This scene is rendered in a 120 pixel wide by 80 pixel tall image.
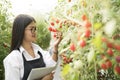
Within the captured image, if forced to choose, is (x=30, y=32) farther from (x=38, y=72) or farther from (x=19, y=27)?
(x=38, y=72)

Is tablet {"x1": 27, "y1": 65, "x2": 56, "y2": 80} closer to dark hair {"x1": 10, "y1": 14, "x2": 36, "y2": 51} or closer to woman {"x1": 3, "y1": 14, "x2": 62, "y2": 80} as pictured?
woman {"x1": 3, "y1": 14, "x2": 62, "y2": 80}

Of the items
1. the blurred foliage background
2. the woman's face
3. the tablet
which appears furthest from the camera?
the blurred foliage background

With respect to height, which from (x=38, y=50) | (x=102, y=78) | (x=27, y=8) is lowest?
(x=102, y=78)

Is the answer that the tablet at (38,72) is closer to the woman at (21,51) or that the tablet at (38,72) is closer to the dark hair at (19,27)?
the woman at (21,51)

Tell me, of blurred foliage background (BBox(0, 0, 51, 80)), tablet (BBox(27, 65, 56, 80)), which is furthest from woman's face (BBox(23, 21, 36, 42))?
blurred foliage background (BBox(0, 0, 51, 80))

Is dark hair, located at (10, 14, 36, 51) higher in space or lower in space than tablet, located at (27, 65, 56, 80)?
higher

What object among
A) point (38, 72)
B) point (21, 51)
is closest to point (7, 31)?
point (21, 51)

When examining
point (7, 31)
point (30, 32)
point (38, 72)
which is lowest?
point (38, 72)

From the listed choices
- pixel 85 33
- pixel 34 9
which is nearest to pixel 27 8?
pixel 34 9

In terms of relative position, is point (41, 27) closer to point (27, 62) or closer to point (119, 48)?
point (27, 62)

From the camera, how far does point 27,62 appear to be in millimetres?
2223

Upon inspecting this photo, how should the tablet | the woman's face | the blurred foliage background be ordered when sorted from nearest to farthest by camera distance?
the tablet → the woman's face → the blurred foliage background

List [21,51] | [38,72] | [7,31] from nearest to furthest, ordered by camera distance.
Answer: [38,72]
[21,51]
[7,31]

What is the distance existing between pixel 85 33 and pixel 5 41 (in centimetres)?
255
